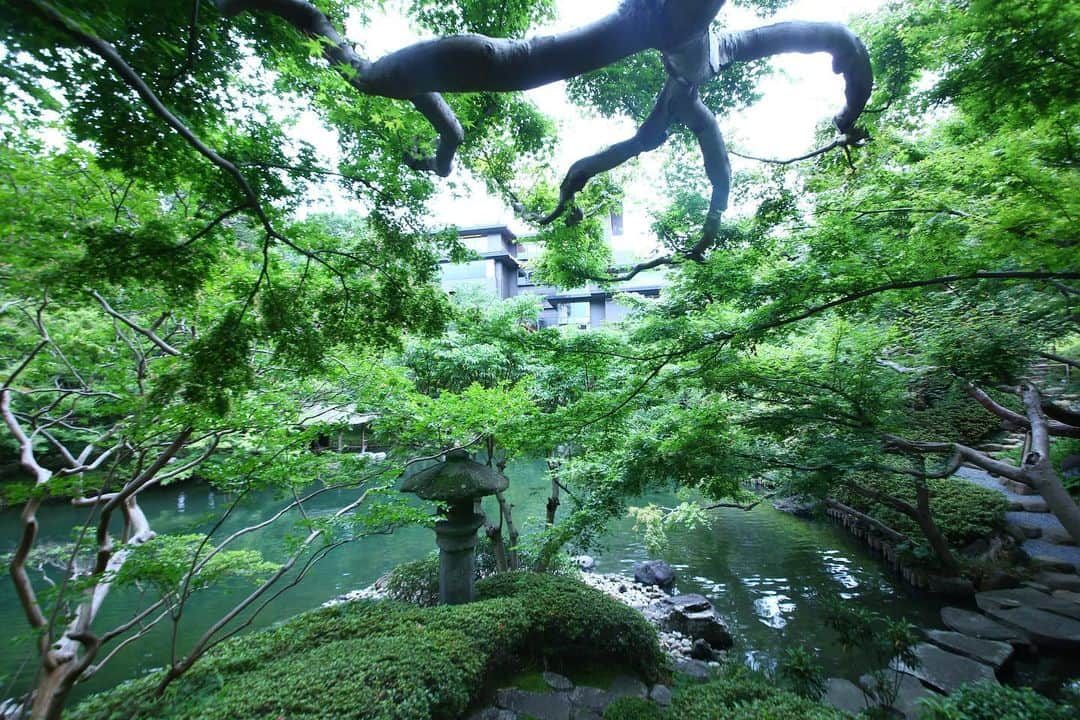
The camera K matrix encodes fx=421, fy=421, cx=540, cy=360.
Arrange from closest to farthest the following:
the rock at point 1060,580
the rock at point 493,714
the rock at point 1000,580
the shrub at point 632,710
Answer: the shrub at point 632,710
the rock at point 493,714
the rock at point 1060,580
the rock at point 1000,580

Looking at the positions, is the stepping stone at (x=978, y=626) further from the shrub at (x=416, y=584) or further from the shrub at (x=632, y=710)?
the shrub at (x=416, y=584)

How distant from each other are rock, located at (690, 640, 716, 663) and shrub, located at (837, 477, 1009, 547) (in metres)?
5.20

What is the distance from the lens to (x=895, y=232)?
11.9 ft

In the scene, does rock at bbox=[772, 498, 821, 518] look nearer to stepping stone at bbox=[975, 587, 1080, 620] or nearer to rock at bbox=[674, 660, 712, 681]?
stepping stone at bbox=[975, 587, 1080, 620]

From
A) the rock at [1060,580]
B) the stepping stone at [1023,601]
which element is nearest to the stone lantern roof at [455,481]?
the stepping stone at [1023,601]

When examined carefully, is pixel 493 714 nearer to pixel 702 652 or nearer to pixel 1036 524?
pixel 702 652

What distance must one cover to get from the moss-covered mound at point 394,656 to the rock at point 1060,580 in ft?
23.2

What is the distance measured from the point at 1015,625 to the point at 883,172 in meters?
6.51

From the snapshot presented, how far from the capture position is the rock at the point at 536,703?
12.8ft

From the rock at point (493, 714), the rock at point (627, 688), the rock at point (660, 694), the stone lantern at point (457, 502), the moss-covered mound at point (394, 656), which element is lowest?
the rock at point (660, 694)

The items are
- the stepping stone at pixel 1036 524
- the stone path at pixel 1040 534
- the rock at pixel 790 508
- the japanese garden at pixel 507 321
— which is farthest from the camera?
the rock at pixel 790 508

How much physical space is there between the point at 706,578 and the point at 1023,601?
4.51 metres

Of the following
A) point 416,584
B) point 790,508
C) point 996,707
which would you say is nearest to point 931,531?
point 996,707

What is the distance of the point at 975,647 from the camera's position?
17.3 ft
